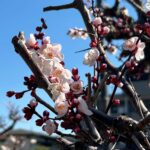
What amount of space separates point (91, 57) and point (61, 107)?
0.65m

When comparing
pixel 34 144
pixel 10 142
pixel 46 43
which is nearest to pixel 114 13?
pixel 46 43

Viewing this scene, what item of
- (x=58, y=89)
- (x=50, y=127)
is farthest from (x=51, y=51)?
(x=50, y=127)

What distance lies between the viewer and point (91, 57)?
2631 millimetres

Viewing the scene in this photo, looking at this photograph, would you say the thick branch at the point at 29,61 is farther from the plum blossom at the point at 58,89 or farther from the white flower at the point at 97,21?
the white flower at the point at 97,21

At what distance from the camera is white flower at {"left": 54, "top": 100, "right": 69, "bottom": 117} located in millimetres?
2064

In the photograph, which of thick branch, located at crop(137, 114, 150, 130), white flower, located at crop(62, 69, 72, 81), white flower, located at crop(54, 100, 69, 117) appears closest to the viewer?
Answer: thick branch, located at crop(137, 114, 150, 130)

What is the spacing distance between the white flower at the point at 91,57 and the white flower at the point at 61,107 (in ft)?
1.92

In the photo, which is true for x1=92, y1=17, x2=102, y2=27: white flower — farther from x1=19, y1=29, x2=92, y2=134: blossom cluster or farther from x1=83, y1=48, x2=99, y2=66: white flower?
x1=19, y1=29, x2=92, y2=134: blossom cluster

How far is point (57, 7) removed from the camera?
345 cm

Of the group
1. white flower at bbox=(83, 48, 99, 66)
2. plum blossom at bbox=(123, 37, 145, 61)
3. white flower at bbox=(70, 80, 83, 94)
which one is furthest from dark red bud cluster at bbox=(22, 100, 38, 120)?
plum blossom at bbox=(123, 37, 145, 61)

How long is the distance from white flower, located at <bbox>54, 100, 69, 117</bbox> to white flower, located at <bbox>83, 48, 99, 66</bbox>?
585 millimetres

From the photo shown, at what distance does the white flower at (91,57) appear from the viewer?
262cm

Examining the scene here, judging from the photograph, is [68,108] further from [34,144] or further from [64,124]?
[34,144]

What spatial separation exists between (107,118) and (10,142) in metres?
24.5
